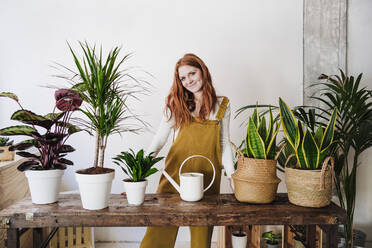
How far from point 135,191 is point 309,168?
32.7 inches

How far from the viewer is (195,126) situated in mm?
1687

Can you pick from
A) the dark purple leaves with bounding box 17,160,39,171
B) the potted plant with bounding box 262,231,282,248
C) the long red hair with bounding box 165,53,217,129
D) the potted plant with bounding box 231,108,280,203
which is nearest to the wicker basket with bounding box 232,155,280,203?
the potted plant with bounding box 231,108,280,203

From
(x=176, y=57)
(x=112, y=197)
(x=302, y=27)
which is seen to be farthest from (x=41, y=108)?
(x=302, y=27)

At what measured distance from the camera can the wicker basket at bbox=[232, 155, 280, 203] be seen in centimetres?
119

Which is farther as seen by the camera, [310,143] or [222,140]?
[222,140]

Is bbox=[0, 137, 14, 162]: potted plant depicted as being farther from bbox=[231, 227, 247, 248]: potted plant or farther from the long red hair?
bbox=[231, 227, 247, 248]: potted plant

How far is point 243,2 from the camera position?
2.65 m

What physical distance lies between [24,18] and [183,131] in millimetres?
2244

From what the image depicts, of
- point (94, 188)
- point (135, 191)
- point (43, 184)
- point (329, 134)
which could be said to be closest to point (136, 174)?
point (135, 191)

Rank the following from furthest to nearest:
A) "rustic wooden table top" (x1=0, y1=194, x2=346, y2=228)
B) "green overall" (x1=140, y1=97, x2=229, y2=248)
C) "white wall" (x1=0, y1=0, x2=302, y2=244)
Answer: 1. "white wall" (x1=0, y1=0, x2=302, y2=244)
2. "green overall" (x1=140, y1=97, x2=229, y2=248)
3. "rustic wooden table top" (x1=0, y1=194, x2=346, y2=228)

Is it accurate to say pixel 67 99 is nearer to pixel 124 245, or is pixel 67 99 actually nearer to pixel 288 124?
pixel 288 124

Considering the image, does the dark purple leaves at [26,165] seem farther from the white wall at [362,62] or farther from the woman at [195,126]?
the white wall at [362,62]

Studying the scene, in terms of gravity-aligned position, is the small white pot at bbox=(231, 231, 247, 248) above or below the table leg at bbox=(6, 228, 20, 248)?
below

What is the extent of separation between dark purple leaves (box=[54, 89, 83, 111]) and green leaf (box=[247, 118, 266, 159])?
857 mm
